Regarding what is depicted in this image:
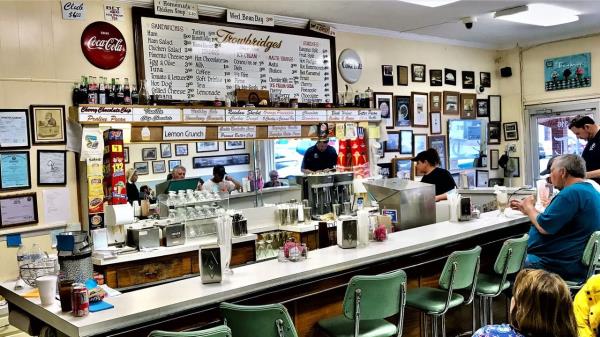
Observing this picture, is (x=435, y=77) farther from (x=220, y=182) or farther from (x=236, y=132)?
(x=220, y=182)

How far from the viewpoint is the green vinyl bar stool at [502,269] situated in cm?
366

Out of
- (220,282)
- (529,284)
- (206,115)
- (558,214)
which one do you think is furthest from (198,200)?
(529,284)

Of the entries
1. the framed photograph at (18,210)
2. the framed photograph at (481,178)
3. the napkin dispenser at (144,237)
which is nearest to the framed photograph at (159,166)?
the napkin dispenser at (144,237)

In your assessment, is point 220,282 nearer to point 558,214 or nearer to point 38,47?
point 558,214

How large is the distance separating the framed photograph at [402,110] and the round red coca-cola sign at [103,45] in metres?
3.87

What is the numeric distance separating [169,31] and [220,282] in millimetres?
3358

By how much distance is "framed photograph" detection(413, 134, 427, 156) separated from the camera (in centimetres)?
781

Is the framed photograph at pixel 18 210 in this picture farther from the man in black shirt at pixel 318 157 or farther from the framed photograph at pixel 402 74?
the framed photograph at pixel 402 74

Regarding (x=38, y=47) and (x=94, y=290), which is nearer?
(x=94, y=290)

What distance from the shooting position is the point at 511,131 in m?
8.93

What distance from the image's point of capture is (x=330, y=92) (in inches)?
268

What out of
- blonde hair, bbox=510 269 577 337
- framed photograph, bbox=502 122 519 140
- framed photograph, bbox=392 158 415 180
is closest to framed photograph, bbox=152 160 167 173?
framed photograph, bbox=392 158 415 180

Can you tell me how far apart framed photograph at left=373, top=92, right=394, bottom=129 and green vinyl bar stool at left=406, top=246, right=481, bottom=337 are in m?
4.01

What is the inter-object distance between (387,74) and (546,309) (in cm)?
568
